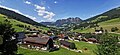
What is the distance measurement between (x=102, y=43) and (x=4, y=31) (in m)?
17.0

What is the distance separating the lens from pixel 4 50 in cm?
2912

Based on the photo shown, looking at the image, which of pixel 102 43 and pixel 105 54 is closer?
pixel 105 54

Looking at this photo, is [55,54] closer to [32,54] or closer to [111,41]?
[32,54]

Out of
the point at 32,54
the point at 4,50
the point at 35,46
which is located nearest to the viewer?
the point at 4,50

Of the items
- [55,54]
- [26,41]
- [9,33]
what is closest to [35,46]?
[26,41]

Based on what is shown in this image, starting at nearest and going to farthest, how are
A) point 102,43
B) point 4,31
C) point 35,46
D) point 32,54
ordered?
1. point 4,31
2. point 102,43
3. point 32,54
4. point 35,46

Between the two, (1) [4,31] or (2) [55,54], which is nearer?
(1) [4,31]

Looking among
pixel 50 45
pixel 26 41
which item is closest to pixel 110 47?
pixel 50 45

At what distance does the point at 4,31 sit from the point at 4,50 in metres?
3.87

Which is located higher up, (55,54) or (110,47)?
(110,47)

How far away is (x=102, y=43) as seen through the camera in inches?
1346

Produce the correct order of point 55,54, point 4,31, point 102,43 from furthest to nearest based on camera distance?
point 55,54
point 102,43
point 4,31

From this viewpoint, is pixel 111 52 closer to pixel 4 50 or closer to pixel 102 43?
pixel 102 43

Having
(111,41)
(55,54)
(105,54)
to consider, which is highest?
(111,41)
